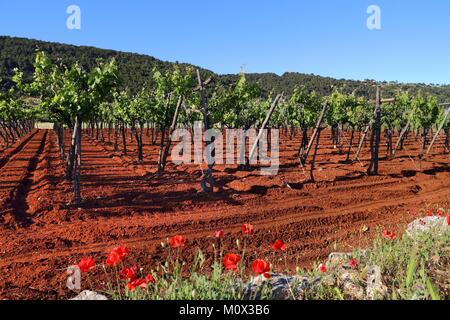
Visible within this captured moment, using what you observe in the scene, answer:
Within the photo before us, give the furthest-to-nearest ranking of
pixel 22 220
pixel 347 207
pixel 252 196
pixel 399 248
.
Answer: pixel 252 196 < pixel 347 207 < pixel 22 220 < pixel 399 248

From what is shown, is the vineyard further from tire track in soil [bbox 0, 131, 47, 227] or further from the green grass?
the green grass

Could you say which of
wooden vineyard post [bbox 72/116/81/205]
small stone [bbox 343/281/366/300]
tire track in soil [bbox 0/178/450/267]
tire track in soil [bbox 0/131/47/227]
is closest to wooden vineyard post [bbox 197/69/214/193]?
tire track in soil [bbox 0/178/450/267]

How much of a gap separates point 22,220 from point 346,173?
39.4ft

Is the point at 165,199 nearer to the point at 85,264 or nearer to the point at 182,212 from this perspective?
the point at 182,212

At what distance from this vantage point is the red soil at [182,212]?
711cm

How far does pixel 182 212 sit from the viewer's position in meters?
10.1

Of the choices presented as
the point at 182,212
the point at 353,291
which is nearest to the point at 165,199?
the point at 182,212

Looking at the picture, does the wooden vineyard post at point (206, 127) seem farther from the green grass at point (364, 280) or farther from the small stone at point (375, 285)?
the small stone at point (375, 285)

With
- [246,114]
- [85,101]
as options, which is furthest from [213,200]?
[246,114]

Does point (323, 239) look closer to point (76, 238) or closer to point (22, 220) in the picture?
point (76, 238)

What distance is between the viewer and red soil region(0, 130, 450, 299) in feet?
23.3

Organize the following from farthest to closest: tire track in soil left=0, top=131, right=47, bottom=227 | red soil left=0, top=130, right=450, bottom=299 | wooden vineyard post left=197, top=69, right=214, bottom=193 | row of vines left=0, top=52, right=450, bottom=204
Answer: wooden vineyard post left=197, top=69, right=214, bottom=193 → row of vines left=0, top=52, right=450, bottom=204 → tire track in soil left=0, top=131, right=47, bottom=227 → red soil left=0, top=130, right=450, bottom=299

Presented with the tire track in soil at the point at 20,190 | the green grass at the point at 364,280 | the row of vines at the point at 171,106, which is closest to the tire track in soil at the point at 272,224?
the green grass at the point at 364,280
